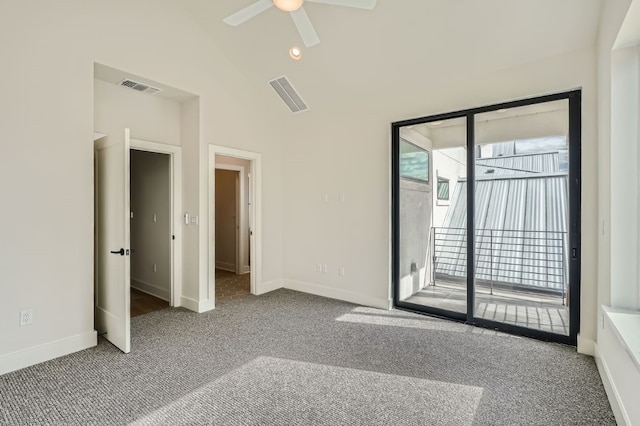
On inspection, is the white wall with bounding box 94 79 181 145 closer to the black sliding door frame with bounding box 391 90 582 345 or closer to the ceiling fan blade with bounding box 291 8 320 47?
the ceiling fan blade with bounding box 291 8 320 47

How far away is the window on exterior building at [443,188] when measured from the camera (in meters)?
4.58

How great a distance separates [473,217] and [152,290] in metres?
4.78

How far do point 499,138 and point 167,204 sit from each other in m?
4.51

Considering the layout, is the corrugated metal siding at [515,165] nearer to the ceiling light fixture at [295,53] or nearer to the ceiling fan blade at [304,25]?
the ceiling fan blade at [304,25]

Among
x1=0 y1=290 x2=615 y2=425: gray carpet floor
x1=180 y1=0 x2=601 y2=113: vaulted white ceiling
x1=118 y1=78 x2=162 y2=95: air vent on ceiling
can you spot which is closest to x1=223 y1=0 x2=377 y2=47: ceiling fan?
x1=180 y1=0 x2=601 y2=113: vaulted white ceiling

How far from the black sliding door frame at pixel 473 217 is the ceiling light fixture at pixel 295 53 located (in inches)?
59.8

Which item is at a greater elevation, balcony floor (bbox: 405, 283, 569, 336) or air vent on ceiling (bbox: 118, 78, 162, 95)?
air vent on ceiling (bbox: 118, 78, 162, 95)

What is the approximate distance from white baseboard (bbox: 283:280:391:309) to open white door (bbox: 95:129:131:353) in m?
2.70

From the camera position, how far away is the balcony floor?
3.64 meters

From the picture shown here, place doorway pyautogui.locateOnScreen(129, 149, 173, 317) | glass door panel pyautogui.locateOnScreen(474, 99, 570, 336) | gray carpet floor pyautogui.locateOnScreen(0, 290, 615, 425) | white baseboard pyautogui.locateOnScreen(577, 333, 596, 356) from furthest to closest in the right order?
doorway pyautogui.locateOnScreen(129, 149, 173, 317), glass door panel pyautogui.locateOnScreen(474, 99, 570, 336), white baseboard pyautogui.locateOnScreen(577, 333, 596, 356), gray carpet floor pyautogui.locateOnScreen(0, 290, 615, 425)

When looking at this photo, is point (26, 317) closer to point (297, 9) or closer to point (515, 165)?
point (297, 9)

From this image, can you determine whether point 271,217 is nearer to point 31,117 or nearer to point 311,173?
point 311,173

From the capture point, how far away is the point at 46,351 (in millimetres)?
2914

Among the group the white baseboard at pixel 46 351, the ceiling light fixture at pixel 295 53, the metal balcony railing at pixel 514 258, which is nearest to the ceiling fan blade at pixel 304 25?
the ceiling light fixture at pixel 295 53
